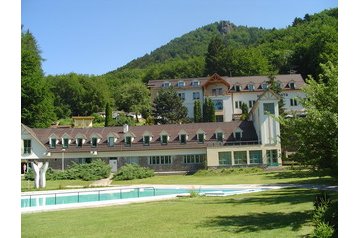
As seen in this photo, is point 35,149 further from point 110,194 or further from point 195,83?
point 195,83

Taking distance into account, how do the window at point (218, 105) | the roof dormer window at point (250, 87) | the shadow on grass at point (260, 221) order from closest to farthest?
the shadow on grass at point (260, 221) < the window at point (218, 105) < the roof dormer window at point (250, 87)

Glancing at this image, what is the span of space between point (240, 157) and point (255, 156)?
112 centimetres

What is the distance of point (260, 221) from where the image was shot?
30.3 feet


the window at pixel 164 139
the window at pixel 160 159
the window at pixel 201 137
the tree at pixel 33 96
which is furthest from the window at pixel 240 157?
the tree at pixel 33 96

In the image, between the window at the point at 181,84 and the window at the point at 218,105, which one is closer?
the window at the point at 218,105

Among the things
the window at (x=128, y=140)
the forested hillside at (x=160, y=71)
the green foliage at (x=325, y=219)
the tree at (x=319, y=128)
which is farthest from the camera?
the forested hillside at (x=160, y=71)

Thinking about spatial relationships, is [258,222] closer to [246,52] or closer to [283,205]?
[283,205]

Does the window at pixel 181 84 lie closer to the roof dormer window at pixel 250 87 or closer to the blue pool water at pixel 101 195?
the roof dormer window at pixel 250 87

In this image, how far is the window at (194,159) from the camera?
31.9 meters

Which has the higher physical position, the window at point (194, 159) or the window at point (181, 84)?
the window at point (181, 84)

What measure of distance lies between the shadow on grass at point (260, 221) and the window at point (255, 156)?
68.9 feet

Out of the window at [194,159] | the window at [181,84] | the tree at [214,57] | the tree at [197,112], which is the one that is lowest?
the window at [194,159]
